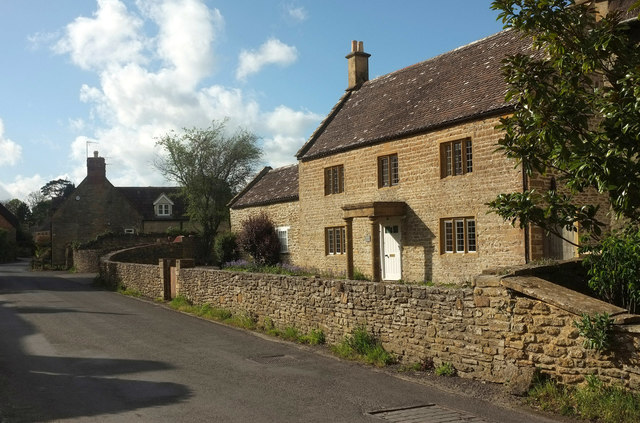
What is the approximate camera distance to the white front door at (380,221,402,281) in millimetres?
23047

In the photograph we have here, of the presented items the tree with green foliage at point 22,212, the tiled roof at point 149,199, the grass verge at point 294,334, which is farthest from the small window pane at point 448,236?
the tree with green foliage at point 22,212

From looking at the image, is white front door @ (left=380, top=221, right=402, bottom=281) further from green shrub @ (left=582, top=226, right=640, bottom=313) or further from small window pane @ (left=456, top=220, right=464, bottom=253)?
green shrub @ (left=582, top=226, right=640, bottom=313)

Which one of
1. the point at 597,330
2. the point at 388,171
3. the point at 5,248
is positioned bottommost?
the point at 597,330

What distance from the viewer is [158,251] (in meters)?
39.3

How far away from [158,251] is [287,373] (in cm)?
3045

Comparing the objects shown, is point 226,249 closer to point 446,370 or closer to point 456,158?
point 456,158

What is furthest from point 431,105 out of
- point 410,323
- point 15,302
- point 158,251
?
point 158,251

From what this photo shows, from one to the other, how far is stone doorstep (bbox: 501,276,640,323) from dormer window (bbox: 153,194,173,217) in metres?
51.9

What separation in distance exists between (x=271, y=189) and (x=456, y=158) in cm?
1550

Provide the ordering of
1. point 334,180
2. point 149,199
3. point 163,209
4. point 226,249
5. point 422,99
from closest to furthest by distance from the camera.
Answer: point 422,99
point 334,180
point 226,249
point 163,209
point 149,199

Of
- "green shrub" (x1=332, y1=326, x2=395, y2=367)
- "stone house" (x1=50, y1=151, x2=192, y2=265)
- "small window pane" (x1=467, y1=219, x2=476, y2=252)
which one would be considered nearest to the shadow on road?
"green shrub" (x1=332, y1=326, x2=395, y2=367)

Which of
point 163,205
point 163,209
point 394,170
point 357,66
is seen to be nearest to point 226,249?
point 357,66

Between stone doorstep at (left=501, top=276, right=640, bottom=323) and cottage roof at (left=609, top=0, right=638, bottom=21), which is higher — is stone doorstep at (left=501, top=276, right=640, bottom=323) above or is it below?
below

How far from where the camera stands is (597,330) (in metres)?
7.82
